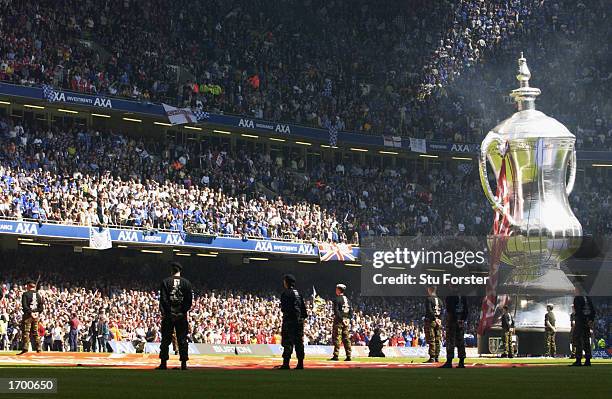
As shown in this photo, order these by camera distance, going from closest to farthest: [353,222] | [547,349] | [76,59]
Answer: [547,349] < [76,59] < [353,222]

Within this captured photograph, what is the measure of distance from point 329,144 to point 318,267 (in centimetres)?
691

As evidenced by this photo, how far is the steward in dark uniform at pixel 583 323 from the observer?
1127 inches

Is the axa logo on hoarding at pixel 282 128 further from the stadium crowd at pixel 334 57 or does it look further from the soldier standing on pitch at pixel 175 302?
the soldier standing on pitch at pixel 175 302

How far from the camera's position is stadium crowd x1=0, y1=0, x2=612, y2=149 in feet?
188

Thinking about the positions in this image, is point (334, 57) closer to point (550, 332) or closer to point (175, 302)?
point (550, 332)

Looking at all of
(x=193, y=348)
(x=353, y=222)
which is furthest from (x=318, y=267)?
(x=193, y=348)

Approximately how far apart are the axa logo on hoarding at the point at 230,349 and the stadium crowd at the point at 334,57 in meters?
15.6

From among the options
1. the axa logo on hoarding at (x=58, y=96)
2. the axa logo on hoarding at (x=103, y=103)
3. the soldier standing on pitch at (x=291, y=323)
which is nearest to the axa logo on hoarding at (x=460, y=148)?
the axa logo on hoarding at (x=103, y=103)

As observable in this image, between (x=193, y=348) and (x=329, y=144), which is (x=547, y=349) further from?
(x=329, y=144)

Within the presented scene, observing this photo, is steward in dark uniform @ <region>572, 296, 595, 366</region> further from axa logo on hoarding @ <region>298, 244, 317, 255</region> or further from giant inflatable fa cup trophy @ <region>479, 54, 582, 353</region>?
axa logo on hoarding @ <region>298, 244, 317, 255</region>

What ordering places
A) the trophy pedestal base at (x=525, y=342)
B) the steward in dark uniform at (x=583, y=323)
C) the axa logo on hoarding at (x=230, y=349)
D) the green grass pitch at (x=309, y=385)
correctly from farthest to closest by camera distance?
the axa logo on hoarding at (x=230, y=349) → the trophy pedestal base at (x=525, y=342) → the steward in dark uniform at (x=583, y=323) → the green grass pitch at (x=309, y=385)

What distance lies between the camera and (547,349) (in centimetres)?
4166

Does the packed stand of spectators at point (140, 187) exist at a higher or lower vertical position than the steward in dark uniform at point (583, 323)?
higher

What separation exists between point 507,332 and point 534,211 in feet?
19.2
